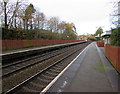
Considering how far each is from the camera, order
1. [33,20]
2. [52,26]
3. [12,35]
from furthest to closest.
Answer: [52,26] < [33,20] < [12,35]

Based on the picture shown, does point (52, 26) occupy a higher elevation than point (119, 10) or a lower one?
higher

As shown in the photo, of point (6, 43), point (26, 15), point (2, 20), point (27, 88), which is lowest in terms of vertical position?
point (27, 88)

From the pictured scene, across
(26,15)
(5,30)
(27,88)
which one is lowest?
(27,88)

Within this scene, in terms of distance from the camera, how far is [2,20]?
97.2 feet

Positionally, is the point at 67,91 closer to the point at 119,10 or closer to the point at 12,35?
the point at 119,10

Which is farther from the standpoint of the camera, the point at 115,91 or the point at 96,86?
the point at 96,86

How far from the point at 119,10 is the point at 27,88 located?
8.29 meters

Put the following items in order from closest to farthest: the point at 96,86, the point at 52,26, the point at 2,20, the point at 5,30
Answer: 1. the point at 96,86
2. the point at 5,30
3. the point at 2,20
4. the point at 52,26

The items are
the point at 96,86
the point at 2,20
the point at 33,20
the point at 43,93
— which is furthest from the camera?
the point at 33,20

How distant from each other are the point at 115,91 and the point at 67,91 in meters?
1.81

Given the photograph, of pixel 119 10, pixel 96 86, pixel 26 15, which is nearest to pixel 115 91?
pixel 96 86

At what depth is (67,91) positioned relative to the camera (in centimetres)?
482

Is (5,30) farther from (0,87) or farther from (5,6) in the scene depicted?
(0,87)

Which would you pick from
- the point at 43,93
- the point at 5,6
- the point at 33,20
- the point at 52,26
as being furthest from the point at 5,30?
the point at 52,26
